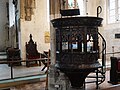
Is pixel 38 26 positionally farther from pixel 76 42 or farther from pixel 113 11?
pixel 76 42

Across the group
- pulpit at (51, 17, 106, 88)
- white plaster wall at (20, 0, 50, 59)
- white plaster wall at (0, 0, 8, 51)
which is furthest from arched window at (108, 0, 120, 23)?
white plaster wall at (0, 0, 8, 51)

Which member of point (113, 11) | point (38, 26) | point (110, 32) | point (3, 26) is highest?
point (113, 11)

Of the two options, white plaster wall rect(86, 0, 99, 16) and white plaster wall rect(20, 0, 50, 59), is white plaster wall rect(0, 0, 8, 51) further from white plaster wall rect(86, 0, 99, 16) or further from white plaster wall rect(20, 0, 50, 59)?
white plaster wall rect(86, 0, 99, 16)

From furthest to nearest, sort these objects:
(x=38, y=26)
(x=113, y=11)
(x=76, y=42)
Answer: (x=113, y=11) < (x=38, y=26) < (x=76, y=42)

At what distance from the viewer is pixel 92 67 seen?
161 inches

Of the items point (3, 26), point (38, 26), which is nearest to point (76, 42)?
point (38, 26)

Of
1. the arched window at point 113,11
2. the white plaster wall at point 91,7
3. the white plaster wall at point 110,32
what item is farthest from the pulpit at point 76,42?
the white plaster wall at point 91,7

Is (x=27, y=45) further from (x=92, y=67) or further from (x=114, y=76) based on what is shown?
(x=92, y=67)

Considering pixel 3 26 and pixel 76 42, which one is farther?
pixel 3 26

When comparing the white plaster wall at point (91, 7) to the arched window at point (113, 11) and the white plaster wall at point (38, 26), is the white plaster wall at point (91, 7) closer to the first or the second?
the arched window at point (113, 11)

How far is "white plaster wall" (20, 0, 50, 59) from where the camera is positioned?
31.3ft

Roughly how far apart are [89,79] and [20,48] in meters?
4.61

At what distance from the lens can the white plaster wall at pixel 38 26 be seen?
375 inches

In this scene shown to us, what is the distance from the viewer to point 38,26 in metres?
9.95
